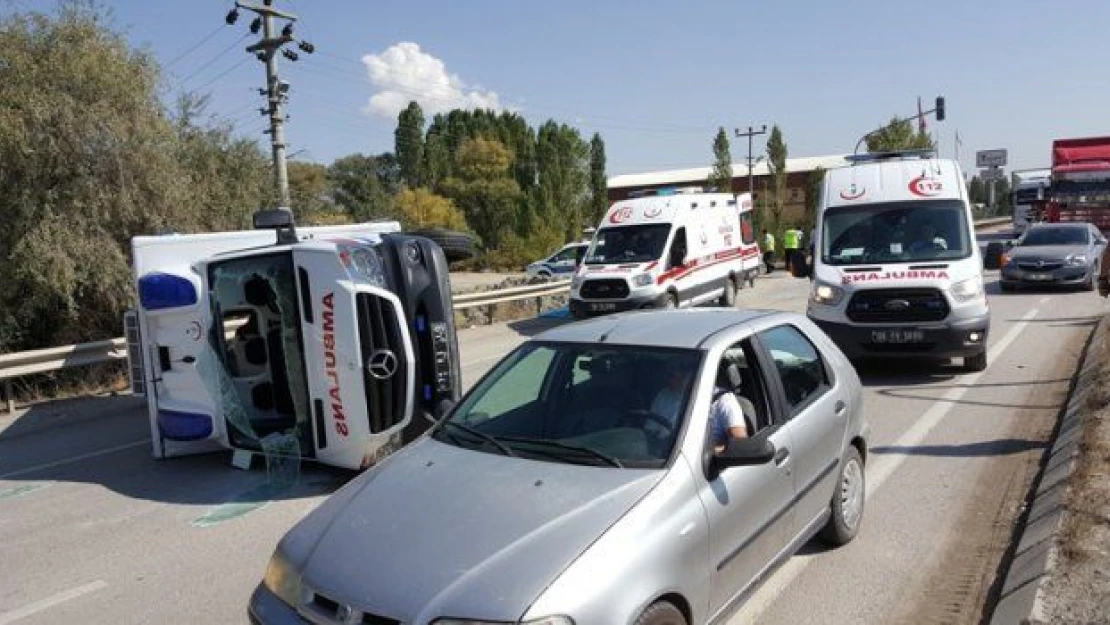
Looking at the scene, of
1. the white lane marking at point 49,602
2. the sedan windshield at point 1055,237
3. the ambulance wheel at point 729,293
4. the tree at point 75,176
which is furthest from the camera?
the sedan windshield at point 1055,237

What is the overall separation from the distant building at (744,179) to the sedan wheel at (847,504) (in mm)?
69086

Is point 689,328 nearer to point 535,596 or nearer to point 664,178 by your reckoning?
point 535,596

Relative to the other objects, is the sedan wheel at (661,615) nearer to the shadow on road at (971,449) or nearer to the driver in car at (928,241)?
the shadow on road at (971,449)

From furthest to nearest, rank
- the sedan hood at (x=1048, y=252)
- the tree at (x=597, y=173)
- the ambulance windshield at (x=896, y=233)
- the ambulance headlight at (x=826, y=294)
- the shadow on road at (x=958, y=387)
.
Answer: the tree at (x=597, y=173), the sedan hood at (x=1048, y=252), the ambulance windshield at (x=896, y=233), the ambulance headlight at (x=826, y=294), the shadow on road at (x=958, y=387)

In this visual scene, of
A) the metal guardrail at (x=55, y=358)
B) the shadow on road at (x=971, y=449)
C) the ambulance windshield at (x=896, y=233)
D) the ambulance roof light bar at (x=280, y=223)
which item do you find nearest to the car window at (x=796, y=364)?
the shadow on road at (x=971, y=449)

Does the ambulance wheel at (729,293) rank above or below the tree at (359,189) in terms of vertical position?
below

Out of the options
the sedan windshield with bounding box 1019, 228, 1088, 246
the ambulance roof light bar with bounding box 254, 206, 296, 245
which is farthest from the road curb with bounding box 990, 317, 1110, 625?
the sedan windshield with bounding box 1019, 228, 1088, 246

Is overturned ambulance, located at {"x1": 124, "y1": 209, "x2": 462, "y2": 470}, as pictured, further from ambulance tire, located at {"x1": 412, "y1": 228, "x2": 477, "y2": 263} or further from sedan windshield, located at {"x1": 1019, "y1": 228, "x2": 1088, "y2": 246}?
sedan windshield, located at {"x1": 1019, "y1": 228, "x2": 1088, "y2": 246}

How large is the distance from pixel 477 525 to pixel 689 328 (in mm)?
1768

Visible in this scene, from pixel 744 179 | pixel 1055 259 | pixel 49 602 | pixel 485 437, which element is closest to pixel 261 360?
pixel 49 602

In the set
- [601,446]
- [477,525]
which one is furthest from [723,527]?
[477,525]

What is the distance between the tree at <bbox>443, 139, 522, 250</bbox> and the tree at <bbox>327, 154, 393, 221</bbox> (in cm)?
521

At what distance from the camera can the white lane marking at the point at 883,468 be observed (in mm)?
4445

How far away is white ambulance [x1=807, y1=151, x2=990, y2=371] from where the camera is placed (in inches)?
404
